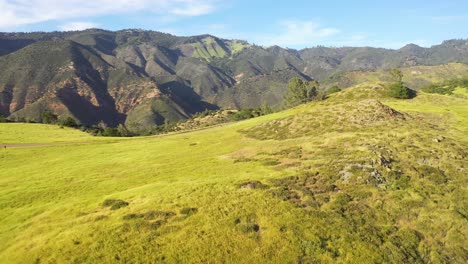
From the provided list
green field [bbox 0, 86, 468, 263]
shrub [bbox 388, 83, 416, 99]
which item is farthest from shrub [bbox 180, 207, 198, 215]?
shrub [bbox 388, 83, 416, 99]

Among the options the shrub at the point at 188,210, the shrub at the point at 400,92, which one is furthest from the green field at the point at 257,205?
the shrub at the point at 400,92

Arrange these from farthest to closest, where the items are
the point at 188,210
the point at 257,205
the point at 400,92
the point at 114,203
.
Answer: the point at 400,92 < the point at 114,203 < the point at 257,205 < the point at 188,210

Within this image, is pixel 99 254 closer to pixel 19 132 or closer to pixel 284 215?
pixel 284 215

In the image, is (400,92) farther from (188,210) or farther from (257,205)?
(188,210)

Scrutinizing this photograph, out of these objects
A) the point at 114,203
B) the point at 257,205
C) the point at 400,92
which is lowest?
the point at 114,203

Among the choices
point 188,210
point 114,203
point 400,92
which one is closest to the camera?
point 188,210

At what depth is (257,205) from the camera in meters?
34.8

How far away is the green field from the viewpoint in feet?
91.5

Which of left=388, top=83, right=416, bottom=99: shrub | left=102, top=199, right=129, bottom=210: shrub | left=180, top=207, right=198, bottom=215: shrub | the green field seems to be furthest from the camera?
left=388, top=83, right=416, bottom=99: shrub

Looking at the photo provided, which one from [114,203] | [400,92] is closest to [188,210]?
[114,203]

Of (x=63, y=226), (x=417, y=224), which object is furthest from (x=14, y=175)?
(x=417, y=224)

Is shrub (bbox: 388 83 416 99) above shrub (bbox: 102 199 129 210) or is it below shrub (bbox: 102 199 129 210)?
above

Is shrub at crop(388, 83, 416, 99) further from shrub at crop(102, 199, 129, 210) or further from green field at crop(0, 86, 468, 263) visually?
shrub at crop(102, 199, 129, 210)

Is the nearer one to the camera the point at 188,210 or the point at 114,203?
the point at 188,210
